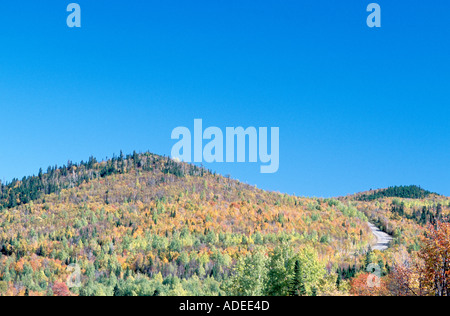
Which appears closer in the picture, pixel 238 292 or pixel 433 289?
pixel 433 289

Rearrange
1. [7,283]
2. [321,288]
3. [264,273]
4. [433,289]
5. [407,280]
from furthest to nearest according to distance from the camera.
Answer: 1. [7,283]
2. [264,273]
3. [321,288]
4. [407,280]
5. [433,289]

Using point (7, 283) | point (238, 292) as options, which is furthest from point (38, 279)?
point (238, 292)

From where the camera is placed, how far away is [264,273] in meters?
94.1
